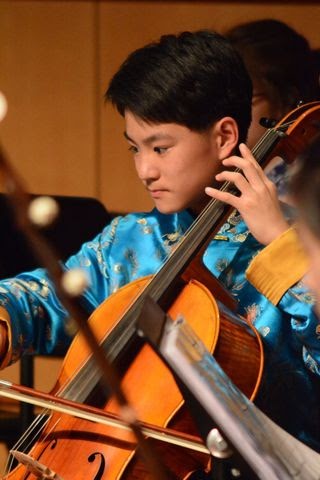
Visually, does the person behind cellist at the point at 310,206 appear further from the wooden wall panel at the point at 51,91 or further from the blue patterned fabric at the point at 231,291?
the wooden wall panel at the point at 51,91

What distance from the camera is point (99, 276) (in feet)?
4.58

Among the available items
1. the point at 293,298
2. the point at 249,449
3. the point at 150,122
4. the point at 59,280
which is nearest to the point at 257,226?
the point at 293,298

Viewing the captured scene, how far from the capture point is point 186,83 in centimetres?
128

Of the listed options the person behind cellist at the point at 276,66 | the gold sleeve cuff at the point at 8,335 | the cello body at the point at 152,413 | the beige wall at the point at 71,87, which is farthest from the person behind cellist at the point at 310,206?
the beige wall at the point at 71,87

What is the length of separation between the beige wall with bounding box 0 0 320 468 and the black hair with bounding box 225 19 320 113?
512 mm

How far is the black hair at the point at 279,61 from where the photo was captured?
1711mm

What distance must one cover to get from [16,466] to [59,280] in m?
0.72

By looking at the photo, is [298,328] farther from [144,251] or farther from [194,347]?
[194,347]

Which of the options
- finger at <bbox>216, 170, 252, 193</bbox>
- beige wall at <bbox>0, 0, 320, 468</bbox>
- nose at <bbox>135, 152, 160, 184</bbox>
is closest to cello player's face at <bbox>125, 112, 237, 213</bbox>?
nose at <bbox>135, 152, 160, 184</bbox>

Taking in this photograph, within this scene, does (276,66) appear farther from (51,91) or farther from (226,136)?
(51,91)

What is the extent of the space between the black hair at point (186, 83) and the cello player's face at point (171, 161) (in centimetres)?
1

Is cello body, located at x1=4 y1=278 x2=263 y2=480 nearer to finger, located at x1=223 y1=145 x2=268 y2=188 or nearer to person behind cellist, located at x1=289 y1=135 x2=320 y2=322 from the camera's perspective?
finger, located at x1=223 y1=145 x2=268 y2=188

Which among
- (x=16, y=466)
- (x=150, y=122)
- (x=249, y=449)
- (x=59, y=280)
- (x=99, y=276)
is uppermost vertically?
(x=59, y=280)

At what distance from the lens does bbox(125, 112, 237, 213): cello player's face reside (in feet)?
4.13
